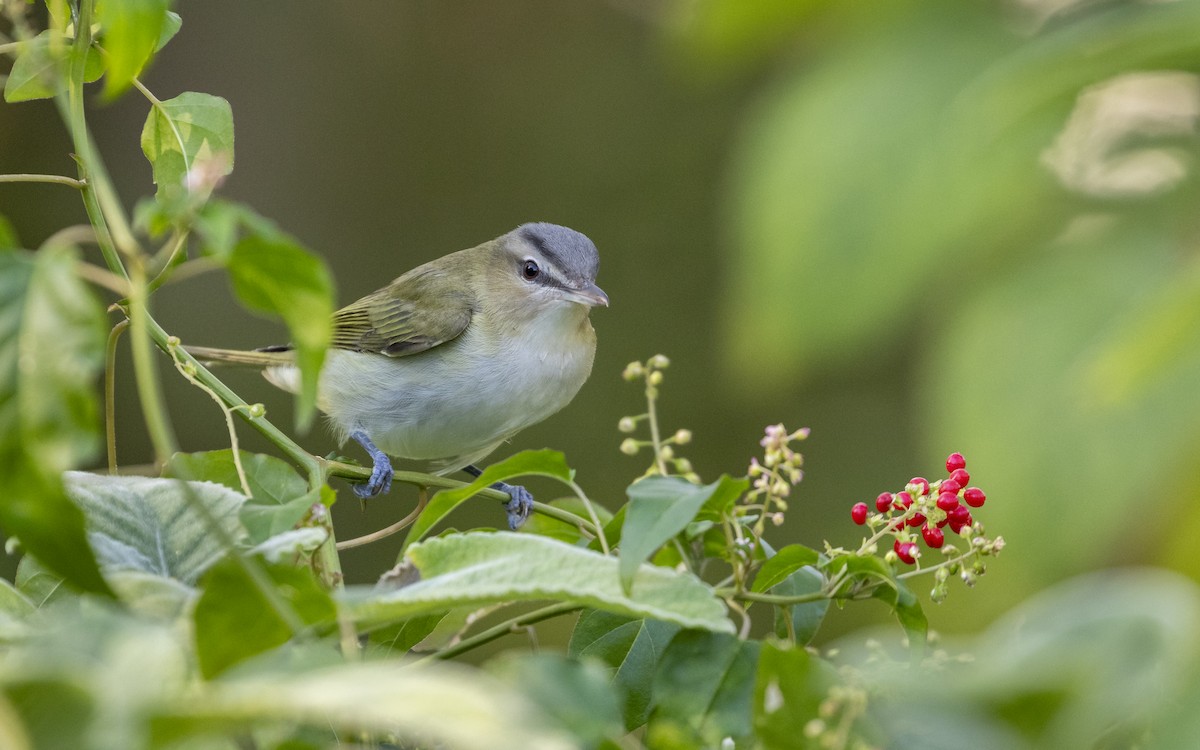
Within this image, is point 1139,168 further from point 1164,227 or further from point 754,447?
point 754,447

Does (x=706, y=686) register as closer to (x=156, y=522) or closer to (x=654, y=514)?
(x=654, y=514)

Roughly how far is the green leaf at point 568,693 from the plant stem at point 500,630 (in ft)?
0.88

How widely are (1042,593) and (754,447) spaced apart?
21.2 feet

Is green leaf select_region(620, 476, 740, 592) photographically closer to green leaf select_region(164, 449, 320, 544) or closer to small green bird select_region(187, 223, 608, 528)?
green leaf select_region(164, 449, 320, 544)

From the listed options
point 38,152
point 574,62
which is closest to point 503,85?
point 574,62

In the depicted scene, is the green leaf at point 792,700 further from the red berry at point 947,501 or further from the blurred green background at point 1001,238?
the red berry at point 947,501

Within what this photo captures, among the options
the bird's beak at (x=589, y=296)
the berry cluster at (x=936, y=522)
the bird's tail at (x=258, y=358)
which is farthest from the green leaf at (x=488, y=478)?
the bird's tail at (x=258, y=358)

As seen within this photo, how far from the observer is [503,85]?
7.54 meters

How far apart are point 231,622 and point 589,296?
279 centimetres

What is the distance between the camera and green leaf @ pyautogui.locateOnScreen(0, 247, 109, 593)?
0.70 metres

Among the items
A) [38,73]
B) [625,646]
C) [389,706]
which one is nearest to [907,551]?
[625,646]

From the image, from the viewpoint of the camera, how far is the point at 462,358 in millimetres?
3562

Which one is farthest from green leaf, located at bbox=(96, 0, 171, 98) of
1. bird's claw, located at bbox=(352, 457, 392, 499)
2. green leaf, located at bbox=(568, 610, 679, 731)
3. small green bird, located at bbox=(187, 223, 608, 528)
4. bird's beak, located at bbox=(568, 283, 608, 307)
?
bird's beak, located at bbox=(568, 283, 608, 307)

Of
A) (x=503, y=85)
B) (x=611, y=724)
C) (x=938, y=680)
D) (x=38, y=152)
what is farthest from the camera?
(x=503, y=85)
